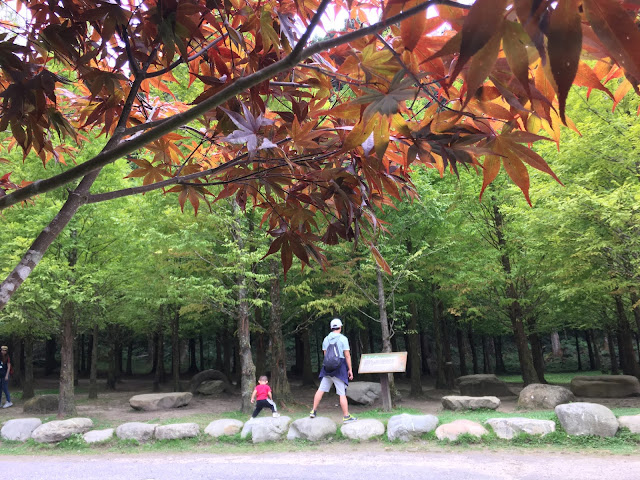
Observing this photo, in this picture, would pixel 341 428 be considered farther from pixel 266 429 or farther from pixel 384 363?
pixel 384 363

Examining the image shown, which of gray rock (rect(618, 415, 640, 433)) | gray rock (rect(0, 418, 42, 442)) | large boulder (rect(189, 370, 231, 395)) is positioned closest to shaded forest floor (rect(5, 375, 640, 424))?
large boulder (rect(189, 370, 231, 395))

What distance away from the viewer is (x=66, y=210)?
5.48 ft

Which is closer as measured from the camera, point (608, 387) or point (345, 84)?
point (345, 84)

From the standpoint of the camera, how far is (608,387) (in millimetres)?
12711

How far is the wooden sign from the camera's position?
30.9 feet

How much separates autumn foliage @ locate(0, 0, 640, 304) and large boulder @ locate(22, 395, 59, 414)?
13097 millimetres

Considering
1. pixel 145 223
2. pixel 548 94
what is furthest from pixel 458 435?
pixel 145 223

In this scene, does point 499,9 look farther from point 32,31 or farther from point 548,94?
point 32,31

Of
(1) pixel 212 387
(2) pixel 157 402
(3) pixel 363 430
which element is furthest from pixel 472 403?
(1) pixel 212 387

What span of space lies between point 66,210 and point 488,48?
1601mm

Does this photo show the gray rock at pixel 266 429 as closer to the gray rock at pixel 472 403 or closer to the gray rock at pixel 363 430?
the gray rock at pixel 363 430

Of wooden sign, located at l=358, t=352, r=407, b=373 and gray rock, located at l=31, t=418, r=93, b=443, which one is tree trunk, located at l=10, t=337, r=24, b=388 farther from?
wooden sign, located at l=358, t=352, r=407, b=373

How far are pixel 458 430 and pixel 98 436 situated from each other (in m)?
6.46

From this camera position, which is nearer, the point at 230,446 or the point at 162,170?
the point at 162,170
